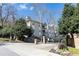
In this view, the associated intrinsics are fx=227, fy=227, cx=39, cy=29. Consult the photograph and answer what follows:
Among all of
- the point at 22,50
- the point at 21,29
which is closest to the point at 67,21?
the point at 21,29

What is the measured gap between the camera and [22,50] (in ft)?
11.7

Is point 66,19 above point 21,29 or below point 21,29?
above

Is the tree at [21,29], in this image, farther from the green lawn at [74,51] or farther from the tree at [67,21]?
the green lawn at [74,51]

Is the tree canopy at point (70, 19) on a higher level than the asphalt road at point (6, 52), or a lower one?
higher

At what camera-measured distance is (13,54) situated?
3496 millimetres

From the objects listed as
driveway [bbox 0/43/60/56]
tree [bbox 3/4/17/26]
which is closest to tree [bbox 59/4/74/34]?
driveway [bbox 0/43/60/56]

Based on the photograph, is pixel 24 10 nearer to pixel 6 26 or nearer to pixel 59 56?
pixel 6 26

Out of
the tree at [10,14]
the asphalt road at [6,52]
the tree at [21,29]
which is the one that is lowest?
the asphalt road at [6,52]

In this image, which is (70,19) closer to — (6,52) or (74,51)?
(74,51)

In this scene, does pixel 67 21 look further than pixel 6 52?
Yes

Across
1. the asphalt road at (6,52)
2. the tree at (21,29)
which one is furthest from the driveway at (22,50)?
the tree at (21,29)

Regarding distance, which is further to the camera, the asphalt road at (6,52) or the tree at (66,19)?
the tree at (66,19)

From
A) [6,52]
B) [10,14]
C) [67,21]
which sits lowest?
[6,52]

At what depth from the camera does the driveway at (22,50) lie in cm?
351
